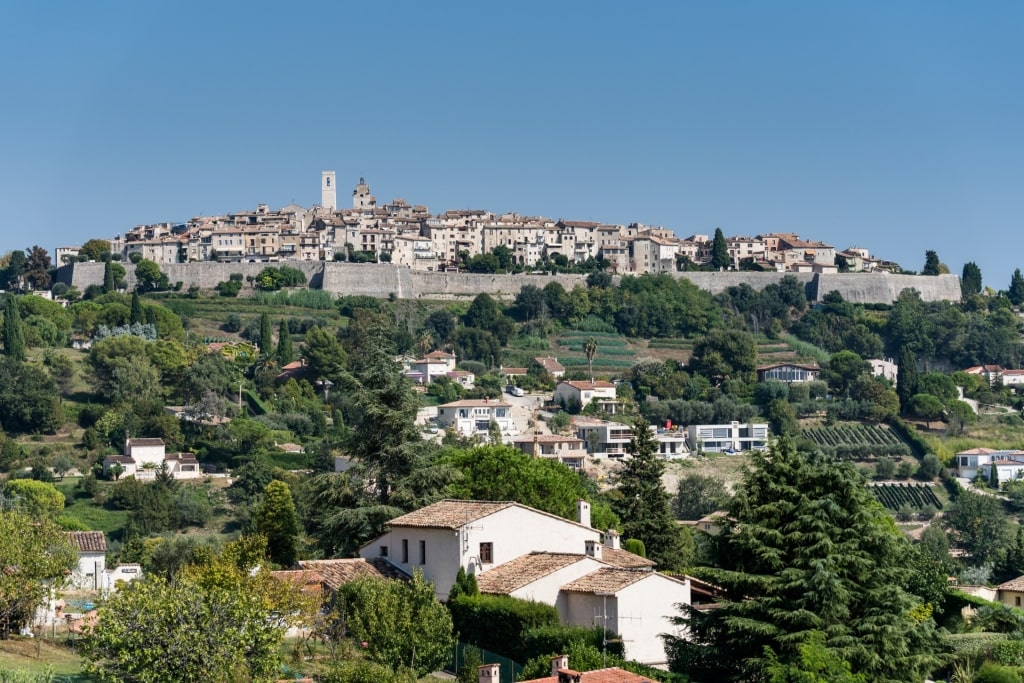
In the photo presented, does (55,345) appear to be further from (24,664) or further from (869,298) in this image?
(24,664)

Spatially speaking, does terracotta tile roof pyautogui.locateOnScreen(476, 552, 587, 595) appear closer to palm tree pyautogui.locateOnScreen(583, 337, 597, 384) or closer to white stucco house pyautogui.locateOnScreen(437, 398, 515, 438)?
white stucco house pyautogui.locateOnScreen(437, 398, 515, 438)

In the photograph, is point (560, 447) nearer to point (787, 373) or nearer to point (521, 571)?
point (787, 373)

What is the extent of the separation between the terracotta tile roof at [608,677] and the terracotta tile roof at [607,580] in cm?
330

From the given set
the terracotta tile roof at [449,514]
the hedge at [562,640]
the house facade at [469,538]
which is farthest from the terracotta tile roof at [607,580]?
the terracotta tile roof at [449,514]

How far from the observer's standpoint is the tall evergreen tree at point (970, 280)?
127m

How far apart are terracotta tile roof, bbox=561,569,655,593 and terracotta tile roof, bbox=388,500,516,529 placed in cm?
227

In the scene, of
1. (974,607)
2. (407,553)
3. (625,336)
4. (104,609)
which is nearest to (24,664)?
(104,609)

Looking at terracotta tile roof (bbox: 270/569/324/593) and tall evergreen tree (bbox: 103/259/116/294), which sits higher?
→ tall evergreen tree (bbox: 103/259/116/294)

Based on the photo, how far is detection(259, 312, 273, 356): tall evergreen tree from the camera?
321 feet

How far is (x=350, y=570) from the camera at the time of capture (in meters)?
29.2

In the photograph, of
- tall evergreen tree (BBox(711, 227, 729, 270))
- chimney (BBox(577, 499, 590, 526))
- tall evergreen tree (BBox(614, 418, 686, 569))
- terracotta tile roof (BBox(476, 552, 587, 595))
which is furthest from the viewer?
tall evergreen tree (BBox(711, 227, 729, 270))

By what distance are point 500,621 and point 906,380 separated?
254 ft

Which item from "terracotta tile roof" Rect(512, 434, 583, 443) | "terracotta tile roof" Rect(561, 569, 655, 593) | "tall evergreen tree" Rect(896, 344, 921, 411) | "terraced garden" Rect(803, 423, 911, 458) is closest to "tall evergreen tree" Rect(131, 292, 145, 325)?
"terracotta tile roof" Rect(512, 434, 583, 443)

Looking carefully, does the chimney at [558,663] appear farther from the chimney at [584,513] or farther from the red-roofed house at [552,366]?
the red-roofed house at [552,366]
